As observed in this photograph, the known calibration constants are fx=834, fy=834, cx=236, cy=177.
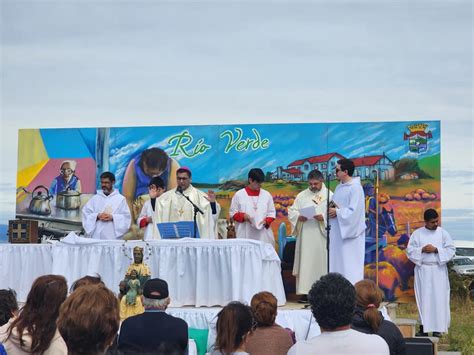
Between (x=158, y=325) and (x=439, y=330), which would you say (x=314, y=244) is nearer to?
(x=439, y=330)

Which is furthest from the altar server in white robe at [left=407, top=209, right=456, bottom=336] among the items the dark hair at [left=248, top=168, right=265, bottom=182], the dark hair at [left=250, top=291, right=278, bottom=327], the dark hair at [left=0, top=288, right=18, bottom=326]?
the dark hair at [left=0, top=288, right=18, bottom=326]

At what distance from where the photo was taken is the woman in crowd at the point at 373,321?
5.43 meters

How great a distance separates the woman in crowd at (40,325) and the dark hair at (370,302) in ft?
6.67

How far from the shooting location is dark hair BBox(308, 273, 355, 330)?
400cm

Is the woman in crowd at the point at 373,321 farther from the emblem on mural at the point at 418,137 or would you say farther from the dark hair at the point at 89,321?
the emblem on mural at the point at 418,137

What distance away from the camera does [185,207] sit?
11648 mm

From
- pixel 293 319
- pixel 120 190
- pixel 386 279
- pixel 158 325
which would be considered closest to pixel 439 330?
pixel 386 279

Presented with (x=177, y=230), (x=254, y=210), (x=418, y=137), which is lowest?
(x=177, y=230)

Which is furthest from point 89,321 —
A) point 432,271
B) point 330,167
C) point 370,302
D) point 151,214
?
point 330,167

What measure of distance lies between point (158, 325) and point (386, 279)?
795 cm

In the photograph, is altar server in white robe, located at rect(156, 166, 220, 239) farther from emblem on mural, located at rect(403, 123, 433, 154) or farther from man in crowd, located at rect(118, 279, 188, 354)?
man in crowd, located at rect(118, 279, 188, 354)

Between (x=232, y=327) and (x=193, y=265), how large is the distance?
4.99 m

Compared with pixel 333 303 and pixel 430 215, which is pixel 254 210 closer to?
pixel 430 215

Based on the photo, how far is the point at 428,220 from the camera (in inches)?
472
